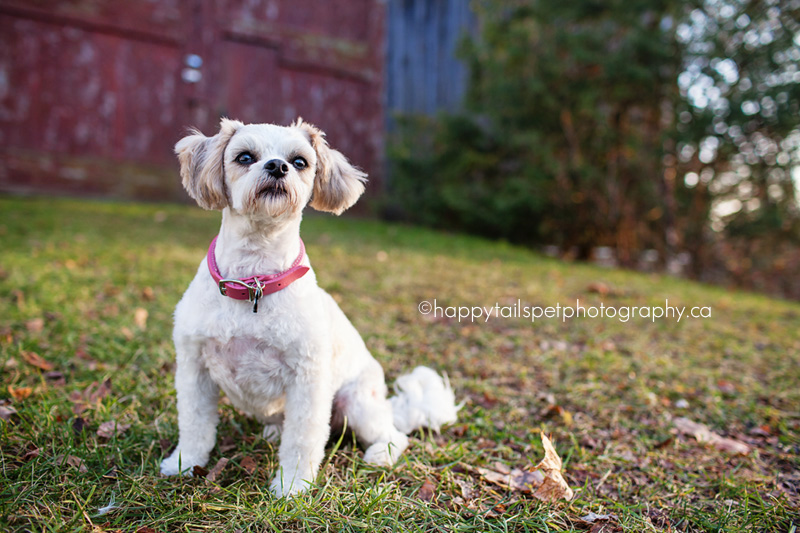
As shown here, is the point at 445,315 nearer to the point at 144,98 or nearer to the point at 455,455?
the point at 455,455

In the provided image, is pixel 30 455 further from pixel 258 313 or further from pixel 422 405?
pixel 422 405

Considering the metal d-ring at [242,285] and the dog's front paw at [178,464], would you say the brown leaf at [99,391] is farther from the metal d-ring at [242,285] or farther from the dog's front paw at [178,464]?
the metal d-ring at [242,285]

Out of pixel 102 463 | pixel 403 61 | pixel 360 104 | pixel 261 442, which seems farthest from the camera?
pixel 403 61

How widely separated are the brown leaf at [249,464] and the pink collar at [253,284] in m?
0.60

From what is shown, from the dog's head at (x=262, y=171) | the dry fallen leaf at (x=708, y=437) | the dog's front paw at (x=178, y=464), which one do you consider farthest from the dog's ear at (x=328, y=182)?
the dry fallen leaf at (x=708, y=437)

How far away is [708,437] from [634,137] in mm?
5816

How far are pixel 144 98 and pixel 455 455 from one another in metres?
8.04

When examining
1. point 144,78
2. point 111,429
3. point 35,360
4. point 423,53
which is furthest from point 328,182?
point 423,53

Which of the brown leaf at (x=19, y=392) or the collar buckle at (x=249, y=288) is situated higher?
the collar buckle at (x=249, y=288)

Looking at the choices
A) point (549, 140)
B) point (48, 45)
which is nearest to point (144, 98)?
point (48, 45)

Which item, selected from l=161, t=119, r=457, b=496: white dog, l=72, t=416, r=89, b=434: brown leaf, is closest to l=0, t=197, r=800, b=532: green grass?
l=72, t=416, r=89, b=434: brown leaf

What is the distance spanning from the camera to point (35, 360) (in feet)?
8.10

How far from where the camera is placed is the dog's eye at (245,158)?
5.95 feet

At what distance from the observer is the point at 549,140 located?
7840 mm
